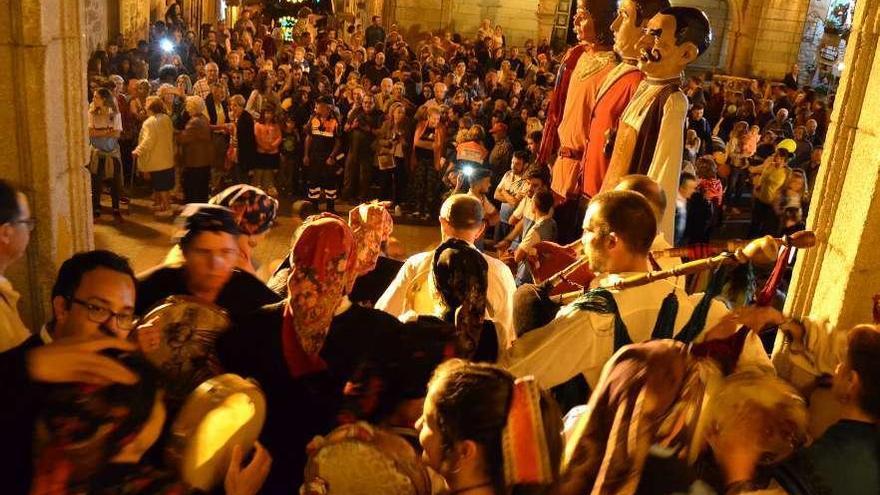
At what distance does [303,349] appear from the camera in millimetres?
2623

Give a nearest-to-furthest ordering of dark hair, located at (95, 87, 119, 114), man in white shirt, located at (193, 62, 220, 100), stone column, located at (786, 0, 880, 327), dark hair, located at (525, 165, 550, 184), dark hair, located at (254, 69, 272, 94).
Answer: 1. stone column, located at (786, 0, 880, 327)
2. dark hair, located at (525, 165, 550, 184)
3. dark hair, located at (95, 87, 119, 114)
4. man in white shirt, located at (193, 62, 220, 100)
5. dark hair, located at (254, 69, 272, 94)

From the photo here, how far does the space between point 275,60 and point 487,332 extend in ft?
45.2

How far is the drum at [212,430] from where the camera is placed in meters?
2.04

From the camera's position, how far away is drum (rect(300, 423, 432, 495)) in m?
1.97

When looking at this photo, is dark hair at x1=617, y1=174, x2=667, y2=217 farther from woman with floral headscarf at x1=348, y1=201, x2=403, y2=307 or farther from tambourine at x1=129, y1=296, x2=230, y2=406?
Result: tambourine at x1=129, y1=296, x2=230, y2=406

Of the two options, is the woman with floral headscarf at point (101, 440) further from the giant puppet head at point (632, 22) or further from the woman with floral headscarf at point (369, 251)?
the giant puppet head at point (632, 22)

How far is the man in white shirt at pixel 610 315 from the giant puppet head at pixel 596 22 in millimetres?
3384

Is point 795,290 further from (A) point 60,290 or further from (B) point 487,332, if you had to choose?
(A) point 60,290

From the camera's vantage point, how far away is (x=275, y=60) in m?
15.8

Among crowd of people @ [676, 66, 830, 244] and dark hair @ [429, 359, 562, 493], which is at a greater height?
dark hair @ [429, 359, 562, 493]

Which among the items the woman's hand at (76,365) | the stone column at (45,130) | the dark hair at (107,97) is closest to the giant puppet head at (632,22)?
the stone column at (45,130)

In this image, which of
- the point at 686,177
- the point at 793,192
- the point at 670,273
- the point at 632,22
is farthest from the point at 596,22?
the point at 793,192

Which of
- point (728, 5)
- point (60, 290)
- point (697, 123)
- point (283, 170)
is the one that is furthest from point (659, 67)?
point (728, 5)

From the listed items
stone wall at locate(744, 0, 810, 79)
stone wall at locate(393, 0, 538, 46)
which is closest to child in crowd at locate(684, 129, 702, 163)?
stone wall at locate(393, 0, 538, 46)
